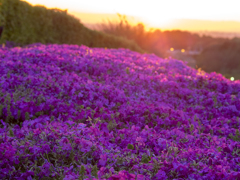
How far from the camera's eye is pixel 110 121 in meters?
4.47

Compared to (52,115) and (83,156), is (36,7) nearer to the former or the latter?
(52,115)

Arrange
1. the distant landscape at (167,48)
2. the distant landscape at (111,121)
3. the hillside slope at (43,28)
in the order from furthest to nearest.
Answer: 1. the distant landscape at (167,48)
2. the hillside slope at (43,28)
3. the distant landscape at (111,121)

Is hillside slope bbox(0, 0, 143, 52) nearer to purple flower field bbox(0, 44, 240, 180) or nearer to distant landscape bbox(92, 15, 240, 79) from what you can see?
distant landscape bbox(92, 15, 240, 79)

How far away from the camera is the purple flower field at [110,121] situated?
297 centimetres

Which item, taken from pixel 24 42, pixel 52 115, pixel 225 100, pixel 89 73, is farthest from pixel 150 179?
pixel 24 42

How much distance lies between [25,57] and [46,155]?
4883 mm

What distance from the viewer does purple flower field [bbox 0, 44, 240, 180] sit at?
297 centimetres

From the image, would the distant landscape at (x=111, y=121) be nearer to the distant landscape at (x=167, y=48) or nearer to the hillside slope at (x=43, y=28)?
the hillside slope at (x=43, y=28)

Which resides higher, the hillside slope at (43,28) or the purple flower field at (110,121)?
the hillside slope at (43,28)

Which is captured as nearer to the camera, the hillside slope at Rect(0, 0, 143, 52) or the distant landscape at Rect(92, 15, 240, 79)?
the hillside slope at Rect(0, 0, 143, 52)

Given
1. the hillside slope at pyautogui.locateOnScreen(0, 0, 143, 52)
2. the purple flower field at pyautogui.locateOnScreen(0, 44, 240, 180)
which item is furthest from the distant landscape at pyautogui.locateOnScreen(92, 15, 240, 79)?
the purple flower field at pyautogui.locateOnScreen(0, 44, 240, 180)

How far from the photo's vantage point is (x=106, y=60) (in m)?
7.92

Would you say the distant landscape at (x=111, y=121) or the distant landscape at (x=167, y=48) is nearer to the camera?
the distant landscape at (x=111, y=121)

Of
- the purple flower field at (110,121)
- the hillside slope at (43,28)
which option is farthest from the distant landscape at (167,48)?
the purple flower field at (110,121)
